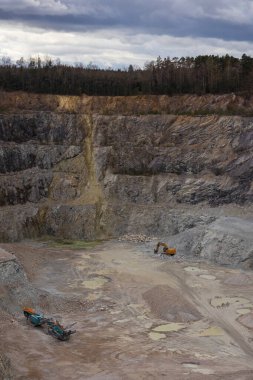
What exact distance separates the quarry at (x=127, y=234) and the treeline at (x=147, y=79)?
164 cm

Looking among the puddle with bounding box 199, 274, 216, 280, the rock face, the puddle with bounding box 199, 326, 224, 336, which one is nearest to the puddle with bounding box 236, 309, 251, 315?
the puddle with bounding box 199, 326, 224, 336

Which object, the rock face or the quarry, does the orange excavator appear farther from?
the rock face

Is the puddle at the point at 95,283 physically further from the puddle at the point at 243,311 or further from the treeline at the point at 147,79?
the treeline at the point at 147,79

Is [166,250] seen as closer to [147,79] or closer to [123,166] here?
[123,166]

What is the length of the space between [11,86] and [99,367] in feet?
153

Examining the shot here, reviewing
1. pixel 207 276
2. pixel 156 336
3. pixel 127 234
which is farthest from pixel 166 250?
pixel 156 336

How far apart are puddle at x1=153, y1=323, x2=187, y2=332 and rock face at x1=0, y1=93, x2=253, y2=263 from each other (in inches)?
597

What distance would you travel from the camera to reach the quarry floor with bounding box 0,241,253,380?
848 inches

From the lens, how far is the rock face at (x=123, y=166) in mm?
48250

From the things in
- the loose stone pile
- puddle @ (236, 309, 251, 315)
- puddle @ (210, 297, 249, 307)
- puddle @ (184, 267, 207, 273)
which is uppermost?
puddle @ (236, 309, 251, 315)

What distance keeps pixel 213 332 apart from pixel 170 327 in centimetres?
223

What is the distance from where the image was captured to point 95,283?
33.8 meters

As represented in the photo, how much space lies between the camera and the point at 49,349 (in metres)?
23.4

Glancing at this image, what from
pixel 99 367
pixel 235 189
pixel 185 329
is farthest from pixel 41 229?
pixel 99 367
